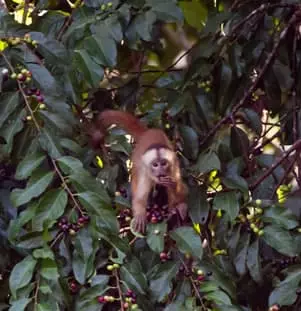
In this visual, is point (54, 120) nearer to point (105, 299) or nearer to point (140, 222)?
point (140, 222)

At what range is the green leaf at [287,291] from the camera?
3.33 meters

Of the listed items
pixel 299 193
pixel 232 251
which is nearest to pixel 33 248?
pixel 232 251

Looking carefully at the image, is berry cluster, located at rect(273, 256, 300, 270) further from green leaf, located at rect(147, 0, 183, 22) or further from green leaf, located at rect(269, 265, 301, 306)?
green leaf, located at rect(147, 0, 183, 22)

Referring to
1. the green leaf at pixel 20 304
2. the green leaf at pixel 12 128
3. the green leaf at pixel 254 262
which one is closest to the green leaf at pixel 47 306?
the green leaf at pixel 20 304

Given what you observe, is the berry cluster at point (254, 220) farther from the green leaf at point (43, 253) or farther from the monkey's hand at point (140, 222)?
the green leaf at point (43, 253)

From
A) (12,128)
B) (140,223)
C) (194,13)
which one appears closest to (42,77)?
(12,128)

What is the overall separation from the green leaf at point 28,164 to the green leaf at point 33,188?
0.02 metres

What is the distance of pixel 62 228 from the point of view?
11.0 ft

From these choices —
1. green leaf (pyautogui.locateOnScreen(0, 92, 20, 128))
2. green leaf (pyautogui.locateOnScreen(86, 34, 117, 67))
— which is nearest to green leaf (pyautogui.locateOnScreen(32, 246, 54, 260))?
green leaf (pyautogui.locateOnScreen(0, 92, 20, 128))

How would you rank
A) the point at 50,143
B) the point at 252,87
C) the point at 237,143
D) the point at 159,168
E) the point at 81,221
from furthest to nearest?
the point at 159,168, the point at 252,87, the point at 237,143, the point at 50,143, the point at 81,221

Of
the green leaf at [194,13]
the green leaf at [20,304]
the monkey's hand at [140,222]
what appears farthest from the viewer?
the green leaf at [194,13]

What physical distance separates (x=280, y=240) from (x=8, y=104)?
1.12 metres

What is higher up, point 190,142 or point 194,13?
point 194,13

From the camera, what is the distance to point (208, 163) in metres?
3.56
